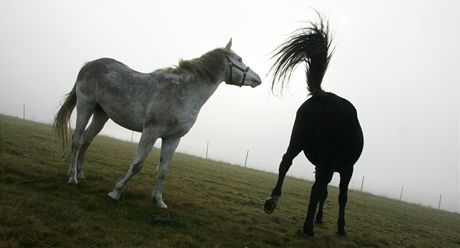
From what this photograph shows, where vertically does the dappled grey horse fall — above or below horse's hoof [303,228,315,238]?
above

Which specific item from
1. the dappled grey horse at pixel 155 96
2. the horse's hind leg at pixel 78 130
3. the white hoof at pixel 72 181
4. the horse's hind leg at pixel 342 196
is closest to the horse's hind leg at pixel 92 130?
the dappled grey horse at pixel 155 96

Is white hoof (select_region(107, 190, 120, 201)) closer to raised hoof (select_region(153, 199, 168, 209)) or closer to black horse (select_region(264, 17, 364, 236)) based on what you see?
raised hoof (select_region(153, 199, 168, 209))

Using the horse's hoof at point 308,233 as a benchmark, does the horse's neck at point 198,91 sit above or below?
above

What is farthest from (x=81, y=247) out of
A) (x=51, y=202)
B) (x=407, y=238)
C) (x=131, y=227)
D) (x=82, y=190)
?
(x=407, y=238)

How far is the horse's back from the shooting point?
6391 millimetres

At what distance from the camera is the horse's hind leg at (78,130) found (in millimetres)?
7207

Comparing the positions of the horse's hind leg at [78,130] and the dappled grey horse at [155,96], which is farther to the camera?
the horse's hind leg at [78,130]

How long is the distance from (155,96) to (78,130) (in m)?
1.98

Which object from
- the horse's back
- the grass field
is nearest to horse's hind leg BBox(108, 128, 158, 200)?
the grass field

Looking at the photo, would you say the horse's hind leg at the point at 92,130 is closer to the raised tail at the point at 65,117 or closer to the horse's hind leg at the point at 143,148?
the raised tail at the point at 65,117

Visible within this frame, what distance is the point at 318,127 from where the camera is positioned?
6.41m

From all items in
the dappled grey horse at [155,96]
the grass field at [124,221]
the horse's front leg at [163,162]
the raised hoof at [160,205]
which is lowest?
the grass field at [124,221]

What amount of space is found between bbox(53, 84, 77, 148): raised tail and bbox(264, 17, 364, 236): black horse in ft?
14.7

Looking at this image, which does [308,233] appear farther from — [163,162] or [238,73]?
[238,73]
